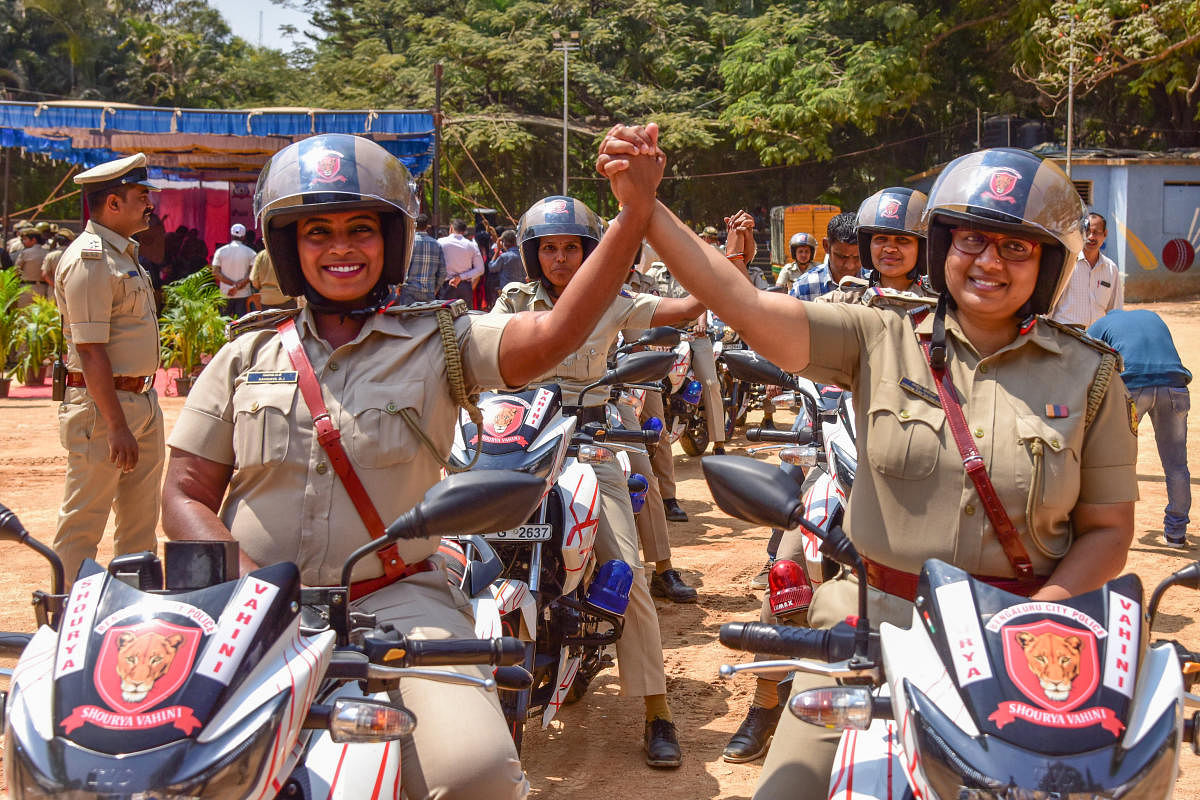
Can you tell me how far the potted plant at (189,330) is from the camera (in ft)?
49.5

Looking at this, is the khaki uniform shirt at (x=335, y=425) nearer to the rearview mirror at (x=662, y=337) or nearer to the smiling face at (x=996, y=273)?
the smiling face at (x=996, y=273)

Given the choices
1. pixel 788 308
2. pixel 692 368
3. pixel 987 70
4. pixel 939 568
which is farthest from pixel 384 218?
pixel 987 70

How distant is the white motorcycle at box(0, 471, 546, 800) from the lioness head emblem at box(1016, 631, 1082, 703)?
0.90 m

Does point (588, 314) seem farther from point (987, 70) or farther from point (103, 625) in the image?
point (987, 70)

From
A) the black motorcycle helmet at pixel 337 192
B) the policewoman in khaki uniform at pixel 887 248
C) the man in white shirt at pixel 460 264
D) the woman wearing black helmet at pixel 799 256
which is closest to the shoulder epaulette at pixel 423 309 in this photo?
the black motorcycle helmet at pixel 337 192

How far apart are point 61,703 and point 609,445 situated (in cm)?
366

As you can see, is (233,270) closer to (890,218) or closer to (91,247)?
(91,247)

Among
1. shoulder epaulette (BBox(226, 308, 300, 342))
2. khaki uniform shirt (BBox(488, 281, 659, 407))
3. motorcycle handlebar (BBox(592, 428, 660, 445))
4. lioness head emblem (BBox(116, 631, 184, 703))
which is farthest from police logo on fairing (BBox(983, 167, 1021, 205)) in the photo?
khaki uniform shirt (BBox(488, 281, 659, 407))

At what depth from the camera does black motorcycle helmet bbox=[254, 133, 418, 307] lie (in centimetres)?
297

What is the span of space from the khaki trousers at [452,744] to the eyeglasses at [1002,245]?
61.1 inches

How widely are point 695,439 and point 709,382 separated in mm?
864

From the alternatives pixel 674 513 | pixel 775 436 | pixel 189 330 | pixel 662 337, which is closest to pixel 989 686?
pixel 662 337

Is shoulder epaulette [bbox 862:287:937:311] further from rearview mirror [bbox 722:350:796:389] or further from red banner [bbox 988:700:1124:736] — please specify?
red banner [bbox 988:700:1124:736]

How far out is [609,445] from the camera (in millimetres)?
5426
